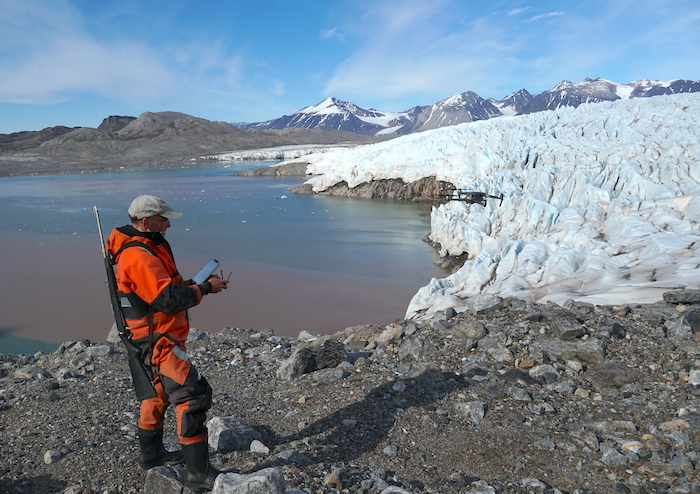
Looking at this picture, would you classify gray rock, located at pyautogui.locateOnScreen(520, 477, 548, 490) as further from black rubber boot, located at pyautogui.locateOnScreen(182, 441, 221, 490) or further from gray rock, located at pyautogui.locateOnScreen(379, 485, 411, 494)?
black rubber boot, located at pyautogui.locateOnScreen(182, 441, 221, 490)

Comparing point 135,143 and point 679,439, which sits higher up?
point 135,143

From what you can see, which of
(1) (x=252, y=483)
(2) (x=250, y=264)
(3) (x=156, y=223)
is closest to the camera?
(1) (x=252, y=483)

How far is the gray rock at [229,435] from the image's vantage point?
301 cm

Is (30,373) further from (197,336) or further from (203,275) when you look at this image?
(203,275)

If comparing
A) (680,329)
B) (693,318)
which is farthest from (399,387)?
(693,318)

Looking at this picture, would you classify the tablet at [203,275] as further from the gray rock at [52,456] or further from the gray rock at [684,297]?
the gray rock at [684,297]

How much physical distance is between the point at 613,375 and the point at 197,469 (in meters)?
3.22

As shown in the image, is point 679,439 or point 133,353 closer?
point 133,353

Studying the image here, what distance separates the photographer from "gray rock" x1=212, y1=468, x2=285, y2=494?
89.4 inches

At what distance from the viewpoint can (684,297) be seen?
476cm

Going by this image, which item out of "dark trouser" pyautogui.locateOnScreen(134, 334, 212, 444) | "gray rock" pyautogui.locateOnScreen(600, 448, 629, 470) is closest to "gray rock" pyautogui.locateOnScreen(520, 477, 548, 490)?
"gray rock" pyautogui.locateOnScreen(600, 448, 629, 470)

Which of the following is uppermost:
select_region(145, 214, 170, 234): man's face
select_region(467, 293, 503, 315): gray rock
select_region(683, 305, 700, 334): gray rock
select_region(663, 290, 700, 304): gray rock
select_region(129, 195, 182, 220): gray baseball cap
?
select_region(129, 195, 182, 220): gray baseball cap

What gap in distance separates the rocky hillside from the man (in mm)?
67892

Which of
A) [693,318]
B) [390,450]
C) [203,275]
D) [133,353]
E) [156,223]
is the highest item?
[156,223]
